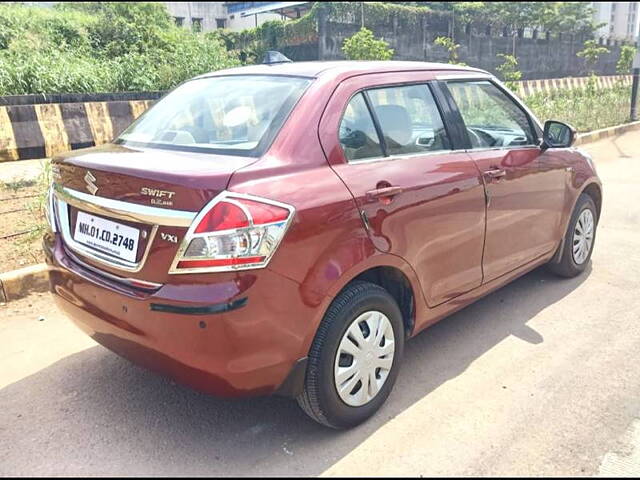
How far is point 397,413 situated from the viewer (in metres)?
2.91

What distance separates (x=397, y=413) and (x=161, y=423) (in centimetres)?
118

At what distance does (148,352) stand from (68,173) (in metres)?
1.05

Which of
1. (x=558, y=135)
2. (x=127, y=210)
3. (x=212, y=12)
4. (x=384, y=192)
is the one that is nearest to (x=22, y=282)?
(x=127, y=210)

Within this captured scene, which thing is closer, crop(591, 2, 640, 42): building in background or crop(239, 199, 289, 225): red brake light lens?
crop(239, 199, 289, 225): red brake light lens

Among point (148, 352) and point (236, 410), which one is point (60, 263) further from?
point (236, 410)

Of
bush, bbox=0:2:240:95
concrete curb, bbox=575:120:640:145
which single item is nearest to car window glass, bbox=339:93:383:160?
bush, bbox=0:2:240:95

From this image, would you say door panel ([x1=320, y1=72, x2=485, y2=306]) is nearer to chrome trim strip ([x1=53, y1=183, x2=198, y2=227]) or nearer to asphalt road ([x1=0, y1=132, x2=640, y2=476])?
asphalt road ([x1=0, y1=132, x2=640, y2=476])

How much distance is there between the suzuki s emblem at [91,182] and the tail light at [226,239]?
2.15 ft

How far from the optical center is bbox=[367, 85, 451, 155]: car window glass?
10.1 ft

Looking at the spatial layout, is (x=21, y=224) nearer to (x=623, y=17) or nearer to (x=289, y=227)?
(x=289, y=227)

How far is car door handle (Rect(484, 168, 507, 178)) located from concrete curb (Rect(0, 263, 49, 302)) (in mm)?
3198

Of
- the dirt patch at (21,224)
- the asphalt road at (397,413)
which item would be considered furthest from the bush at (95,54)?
the asphalt road at (397,413)

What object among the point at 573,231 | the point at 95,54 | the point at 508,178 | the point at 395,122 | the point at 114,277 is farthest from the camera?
the point at 95,54

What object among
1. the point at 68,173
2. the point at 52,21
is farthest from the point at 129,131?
the point at 52,21
